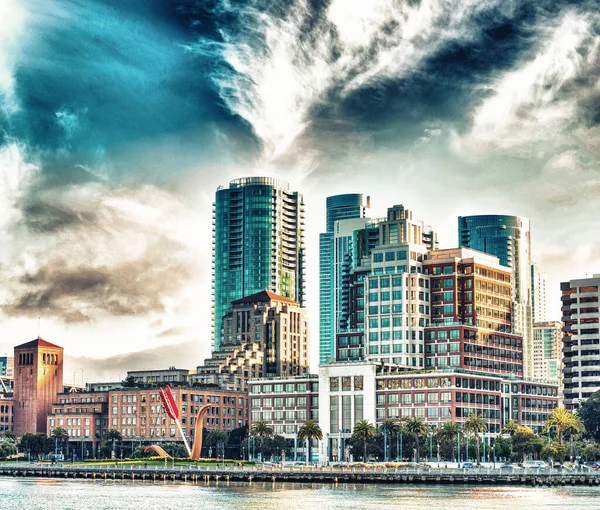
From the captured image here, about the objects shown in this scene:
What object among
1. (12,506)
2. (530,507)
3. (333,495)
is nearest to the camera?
(530,507)

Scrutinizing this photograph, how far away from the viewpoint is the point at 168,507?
574 ft

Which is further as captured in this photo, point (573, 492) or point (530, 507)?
point (573, 492)

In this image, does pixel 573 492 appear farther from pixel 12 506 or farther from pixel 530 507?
pixel 12 506

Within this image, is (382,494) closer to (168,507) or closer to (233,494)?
(233,494)

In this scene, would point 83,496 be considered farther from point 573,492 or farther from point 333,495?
point 573,492

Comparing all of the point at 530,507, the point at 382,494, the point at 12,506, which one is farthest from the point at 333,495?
the point at 12,506

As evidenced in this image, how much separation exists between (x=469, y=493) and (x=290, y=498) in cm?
2868

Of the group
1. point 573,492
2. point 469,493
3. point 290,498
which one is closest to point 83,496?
point 290,498

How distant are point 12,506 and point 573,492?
8662 cm

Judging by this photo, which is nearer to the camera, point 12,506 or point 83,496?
point 12,506

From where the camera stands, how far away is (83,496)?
19862 centimetres

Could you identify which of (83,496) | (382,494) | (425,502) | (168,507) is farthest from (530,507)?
(83,496)

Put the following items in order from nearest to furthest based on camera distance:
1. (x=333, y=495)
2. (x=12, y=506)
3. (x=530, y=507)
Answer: (x=530, y=507), (x=12, y=506), (x=333, y=495)

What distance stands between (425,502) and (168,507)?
36.4m
